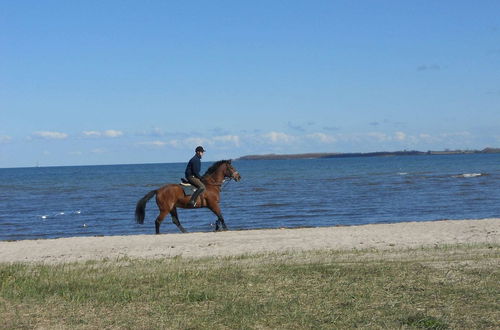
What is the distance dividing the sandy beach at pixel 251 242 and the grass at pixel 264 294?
3.07m

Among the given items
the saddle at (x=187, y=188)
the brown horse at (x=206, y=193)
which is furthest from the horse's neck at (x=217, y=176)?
the saddle at (x=187, y=188)

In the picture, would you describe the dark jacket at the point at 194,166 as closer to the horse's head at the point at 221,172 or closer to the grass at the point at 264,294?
the horse's head at the point at 221,172

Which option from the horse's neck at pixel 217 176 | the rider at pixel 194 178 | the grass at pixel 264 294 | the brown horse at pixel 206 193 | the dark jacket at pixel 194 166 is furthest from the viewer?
the horse's neck at pixel 217 176

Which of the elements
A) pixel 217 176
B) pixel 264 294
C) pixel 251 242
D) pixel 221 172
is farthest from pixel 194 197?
pixel 264 294

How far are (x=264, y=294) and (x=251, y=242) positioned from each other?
29.2ft

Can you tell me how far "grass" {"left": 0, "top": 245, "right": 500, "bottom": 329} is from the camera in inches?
351

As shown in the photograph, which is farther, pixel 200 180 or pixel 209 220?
pixel 209 220

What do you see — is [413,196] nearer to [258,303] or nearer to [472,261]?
[472,261]

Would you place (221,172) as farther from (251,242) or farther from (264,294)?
(264,294)

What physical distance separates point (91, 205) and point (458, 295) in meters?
37.9

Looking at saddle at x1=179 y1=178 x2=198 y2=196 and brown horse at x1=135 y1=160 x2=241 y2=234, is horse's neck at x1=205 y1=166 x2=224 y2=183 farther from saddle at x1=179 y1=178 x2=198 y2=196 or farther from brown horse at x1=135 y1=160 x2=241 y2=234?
saddle at x1=179 y1=178 x2=198 y2=196

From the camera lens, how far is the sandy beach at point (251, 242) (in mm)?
17250

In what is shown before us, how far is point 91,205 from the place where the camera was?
150ft

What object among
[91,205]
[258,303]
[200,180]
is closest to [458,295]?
[258,303]
